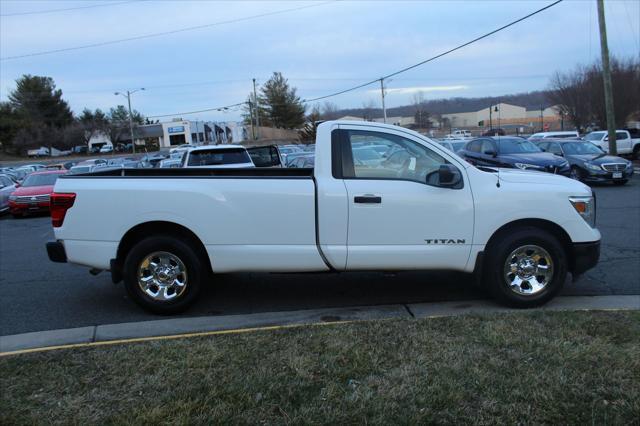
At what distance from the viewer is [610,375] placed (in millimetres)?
3562

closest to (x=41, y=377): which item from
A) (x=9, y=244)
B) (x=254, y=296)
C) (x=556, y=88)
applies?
(x=254, y=296)

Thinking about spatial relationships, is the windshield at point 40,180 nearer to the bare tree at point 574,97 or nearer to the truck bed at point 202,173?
the truck bed at point 202,173

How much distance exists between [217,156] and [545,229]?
29.6 ft

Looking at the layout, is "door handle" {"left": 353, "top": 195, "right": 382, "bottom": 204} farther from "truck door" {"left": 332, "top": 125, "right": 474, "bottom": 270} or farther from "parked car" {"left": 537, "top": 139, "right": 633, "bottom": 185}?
"parked car" {"left": 537, "top": 139, "right": 633, "bottom": 185}

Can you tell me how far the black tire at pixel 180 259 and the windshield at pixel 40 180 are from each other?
13486 mm

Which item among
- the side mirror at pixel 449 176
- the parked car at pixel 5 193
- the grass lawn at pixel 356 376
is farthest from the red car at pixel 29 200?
the side mirror at pixel 449 176

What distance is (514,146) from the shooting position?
1772 centimetres

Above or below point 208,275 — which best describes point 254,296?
below

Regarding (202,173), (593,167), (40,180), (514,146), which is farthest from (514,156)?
(40,180)

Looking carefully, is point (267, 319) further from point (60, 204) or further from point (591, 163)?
point (591, 163)

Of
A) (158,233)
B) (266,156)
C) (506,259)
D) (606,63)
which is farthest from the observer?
(606,63)

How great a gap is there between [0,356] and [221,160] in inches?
348

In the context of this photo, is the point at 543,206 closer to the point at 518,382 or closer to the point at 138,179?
the point at 518,382

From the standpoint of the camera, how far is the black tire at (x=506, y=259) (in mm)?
5223
